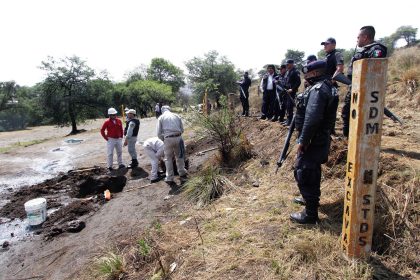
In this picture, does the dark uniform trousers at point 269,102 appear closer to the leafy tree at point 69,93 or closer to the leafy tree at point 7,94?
the leafy tree at point 69,93

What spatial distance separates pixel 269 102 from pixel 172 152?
4058 mm

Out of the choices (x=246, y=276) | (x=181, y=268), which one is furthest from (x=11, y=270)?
(x=246, y=276)

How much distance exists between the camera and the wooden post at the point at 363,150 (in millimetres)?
2490

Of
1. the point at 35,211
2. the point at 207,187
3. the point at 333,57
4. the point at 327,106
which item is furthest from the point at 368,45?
the point at 35,211

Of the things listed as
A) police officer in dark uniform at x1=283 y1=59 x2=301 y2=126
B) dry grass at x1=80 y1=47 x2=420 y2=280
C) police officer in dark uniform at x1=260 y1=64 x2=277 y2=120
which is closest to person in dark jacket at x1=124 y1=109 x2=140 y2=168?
police officer in dark uniform at x1=260 y1=64 x2=277 y2=120

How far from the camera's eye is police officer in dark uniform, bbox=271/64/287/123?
8.37m

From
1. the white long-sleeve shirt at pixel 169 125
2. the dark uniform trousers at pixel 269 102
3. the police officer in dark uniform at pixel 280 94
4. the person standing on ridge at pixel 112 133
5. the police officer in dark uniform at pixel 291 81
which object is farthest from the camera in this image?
the person standing on ridge at pixel 112 133

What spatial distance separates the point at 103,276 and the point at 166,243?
2.77ft

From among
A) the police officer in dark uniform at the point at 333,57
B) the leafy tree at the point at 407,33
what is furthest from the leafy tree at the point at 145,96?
the police officer in dark uniform at the point at 333,57

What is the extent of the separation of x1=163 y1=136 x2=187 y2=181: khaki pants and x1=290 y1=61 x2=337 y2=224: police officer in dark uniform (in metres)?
3.89

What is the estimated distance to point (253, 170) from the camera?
6.18 metres

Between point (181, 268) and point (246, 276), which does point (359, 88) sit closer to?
point (246, 276)

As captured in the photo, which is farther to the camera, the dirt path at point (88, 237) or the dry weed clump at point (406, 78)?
the dry weed clump at point (406, 78)

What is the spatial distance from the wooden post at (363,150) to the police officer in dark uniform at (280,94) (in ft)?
18.7
